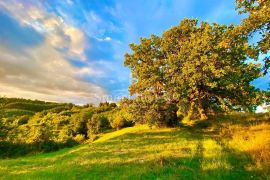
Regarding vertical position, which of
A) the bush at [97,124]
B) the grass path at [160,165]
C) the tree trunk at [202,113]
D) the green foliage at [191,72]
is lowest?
the grass path at [160,165]

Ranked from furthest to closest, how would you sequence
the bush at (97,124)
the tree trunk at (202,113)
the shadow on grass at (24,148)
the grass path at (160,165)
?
the bush at (97,124) → the shadow on grass at (24,148) → the tree trunk at (202,113) → the grass path at (160,165)

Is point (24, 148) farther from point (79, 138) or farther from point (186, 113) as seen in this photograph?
point (186, 113)

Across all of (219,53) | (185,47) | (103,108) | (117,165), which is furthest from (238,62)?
(103,108)

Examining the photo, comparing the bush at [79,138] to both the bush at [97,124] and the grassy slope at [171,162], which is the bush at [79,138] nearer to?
the bush at [97,124]

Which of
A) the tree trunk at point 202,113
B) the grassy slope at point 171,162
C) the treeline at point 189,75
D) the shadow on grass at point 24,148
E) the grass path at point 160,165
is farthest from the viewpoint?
the shadow on grass at point 24,148

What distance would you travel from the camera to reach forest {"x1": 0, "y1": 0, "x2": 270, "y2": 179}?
16197mm

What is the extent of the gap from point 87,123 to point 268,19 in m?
39.2

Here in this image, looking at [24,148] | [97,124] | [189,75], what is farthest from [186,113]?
[24,148]

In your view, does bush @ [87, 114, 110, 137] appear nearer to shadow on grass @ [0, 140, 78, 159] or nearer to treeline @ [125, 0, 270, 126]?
shadow on grass @ [0, 140, 78, 159]

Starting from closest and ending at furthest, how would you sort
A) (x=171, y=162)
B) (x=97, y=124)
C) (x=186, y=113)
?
(x=171, y=162)
(x=186, y=113)
(x=97, y=124)

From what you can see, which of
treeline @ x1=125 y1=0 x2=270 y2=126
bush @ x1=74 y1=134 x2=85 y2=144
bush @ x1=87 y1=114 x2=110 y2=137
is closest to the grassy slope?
treeline @ x1=125 y1=0 x2=270 y2=126

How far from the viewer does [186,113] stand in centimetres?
3269

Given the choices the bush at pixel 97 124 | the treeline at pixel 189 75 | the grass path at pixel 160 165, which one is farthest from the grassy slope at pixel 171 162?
the bush at pixel 97 124

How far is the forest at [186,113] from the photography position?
16197 millimetres
